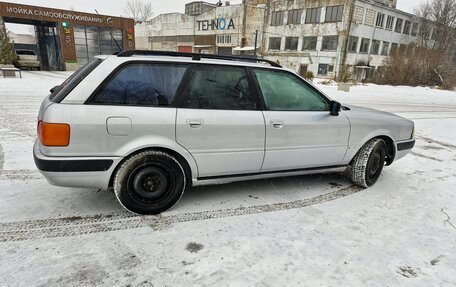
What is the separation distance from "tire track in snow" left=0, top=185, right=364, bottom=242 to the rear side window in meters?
1.15

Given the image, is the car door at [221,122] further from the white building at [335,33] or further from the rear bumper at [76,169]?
the white building at [335,33]

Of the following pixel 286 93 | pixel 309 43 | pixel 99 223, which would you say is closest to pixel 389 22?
pixel 309 43

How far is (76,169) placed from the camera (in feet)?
9.21

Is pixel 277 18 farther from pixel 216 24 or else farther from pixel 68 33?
pixel 68 33

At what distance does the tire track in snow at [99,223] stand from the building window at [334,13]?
38.1 metres

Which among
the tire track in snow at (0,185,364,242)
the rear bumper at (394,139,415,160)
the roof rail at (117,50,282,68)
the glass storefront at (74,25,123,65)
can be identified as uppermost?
the glass storefront at (74,25,123,65)

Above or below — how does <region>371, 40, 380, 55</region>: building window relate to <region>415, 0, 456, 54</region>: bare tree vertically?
below

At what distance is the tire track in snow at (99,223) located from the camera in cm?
273

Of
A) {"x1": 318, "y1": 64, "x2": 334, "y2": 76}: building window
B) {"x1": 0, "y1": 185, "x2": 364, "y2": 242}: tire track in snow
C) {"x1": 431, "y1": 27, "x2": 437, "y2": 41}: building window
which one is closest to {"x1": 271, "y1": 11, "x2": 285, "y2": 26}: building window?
{"x1": 318, "y1": 64, "x2": 334, "y2": 76}: building window

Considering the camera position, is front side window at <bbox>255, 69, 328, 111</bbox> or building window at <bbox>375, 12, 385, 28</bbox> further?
building window at <bbox>375, 12, 385, 28</bbox>

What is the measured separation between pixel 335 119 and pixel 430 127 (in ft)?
22.5

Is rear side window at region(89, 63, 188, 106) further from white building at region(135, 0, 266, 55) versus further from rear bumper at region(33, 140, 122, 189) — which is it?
white building at region(135, 0, 266, 55)

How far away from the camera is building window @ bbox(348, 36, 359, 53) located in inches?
1430

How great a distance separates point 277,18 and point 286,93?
42.4 m
